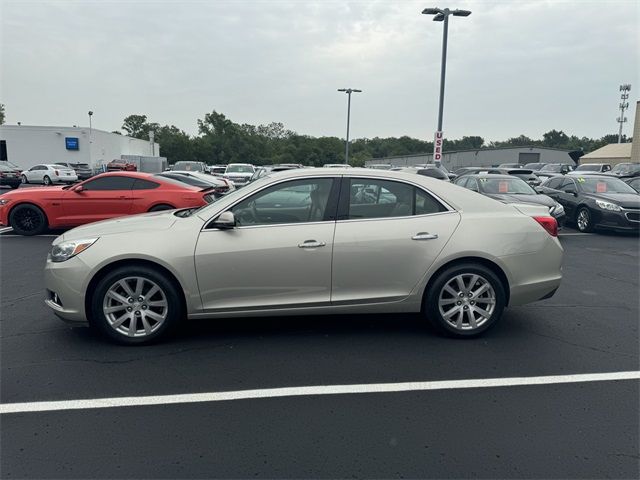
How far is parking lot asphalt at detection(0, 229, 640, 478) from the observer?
2.65 meters

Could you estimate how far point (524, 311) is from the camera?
5316 millimetres

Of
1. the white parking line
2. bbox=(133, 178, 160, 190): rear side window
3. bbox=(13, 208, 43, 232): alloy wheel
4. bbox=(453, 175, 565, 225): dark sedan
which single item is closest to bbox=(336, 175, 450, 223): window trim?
the white parking line

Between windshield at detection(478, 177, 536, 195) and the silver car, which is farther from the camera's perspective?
windshield at detection(478, 177, 536, 195)

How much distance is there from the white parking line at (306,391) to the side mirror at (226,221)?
1.41 m

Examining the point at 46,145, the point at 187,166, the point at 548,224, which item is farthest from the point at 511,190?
the point at 46,145

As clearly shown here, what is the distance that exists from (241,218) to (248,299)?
29.1 inches

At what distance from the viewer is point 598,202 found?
1154 centimetres

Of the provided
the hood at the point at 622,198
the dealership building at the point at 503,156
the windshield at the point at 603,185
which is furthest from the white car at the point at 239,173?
the dealership building at the point at 503,156

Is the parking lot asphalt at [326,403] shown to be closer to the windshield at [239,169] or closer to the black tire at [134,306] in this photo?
the black tire at [134,306]

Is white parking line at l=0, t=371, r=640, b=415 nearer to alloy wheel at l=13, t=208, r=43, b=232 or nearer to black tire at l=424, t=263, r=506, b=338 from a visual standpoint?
black tire at l=424, t=263, r=506, b=338

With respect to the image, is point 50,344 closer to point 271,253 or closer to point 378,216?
point 271,253

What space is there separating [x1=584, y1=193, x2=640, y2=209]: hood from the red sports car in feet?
31.6

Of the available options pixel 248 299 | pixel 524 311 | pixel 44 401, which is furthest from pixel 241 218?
pixel 524 311

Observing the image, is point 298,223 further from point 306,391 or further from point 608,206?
point 608,206
